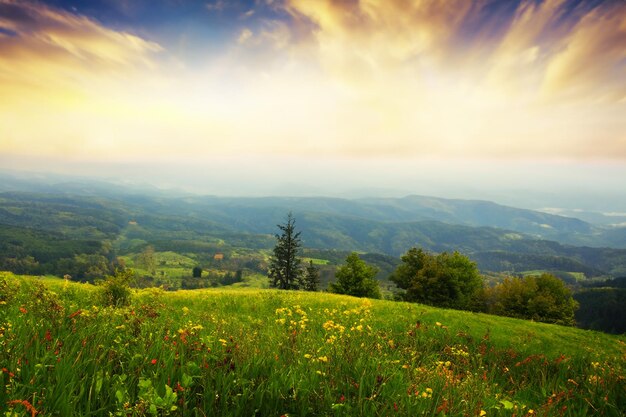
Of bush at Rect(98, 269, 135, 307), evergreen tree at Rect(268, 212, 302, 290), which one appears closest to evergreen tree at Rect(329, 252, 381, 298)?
evergreen tree at Rect(268, 212, 302, 290)

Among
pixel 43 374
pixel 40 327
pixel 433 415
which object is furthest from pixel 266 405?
pixel 40 327

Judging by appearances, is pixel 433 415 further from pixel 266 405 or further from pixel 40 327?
pixel 40 327

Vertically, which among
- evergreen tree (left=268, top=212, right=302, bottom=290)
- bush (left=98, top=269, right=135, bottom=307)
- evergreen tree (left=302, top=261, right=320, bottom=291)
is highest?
bush (left=98, top=269, right=135, bottom=307)

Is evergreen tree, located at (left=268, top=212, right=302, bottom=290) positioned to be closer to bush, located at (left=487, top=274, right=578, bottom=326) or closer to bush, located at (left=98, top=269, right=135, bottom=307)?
bush, located at (left=487, top=274, right=578, bottom=326)

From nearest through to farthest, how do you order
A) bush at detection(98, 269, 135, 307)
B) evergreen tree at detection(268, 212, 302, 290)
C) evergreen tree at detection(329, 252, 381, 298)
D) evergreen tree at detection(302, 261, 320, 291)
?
bush at detection(98, 269, 135, 307) → evergreen tree at detection(329, 252, 381, 298) → evergreen tree at detection(268, 212, 302, 290) → evergreen tree at detection(302, 261, 320, 291)

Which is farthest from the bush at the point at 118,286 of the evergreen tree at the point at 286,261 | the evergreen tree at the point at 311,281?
the evergreen tree at the point at 311,281

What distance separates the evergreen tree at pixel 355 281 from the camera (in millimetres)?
53188

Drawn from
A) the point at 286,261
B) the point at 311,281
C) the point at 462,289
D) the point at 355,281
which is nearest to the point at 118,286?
the point at 355,281

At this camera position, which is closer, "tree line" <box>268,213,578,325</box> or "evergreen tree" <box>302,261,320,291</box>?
"tree line" <box>268,213,578,325</box>

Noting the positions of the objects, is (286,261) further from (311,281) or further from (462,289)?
(462,289)

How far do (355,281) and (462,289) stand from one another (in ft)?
57.7

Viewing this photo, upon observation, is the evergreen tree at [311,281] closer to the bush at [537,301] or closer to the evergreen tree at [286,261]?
the evergreen tree at [286,261]

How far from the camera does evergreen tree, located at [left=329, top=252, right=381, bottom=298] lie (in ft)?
174

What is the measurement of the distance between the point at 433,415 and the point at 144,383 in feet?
9.36
